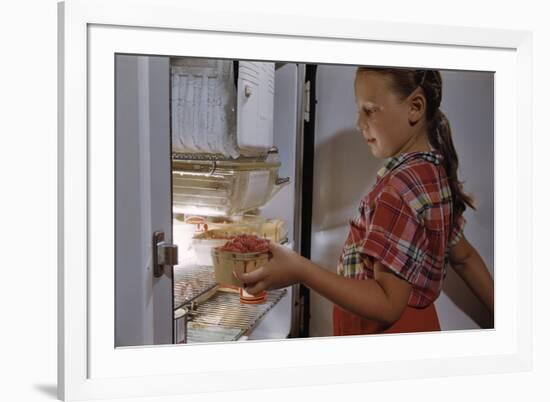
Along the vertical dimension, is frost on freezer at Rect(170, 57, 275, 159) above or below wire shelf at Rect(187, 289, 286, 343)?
above

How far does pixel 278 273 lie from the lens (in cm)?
155

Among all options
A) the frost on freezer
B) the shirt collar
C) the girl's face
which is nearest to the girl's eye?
the girl's face

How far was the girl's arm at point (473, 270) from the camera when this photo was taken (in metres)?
1.65

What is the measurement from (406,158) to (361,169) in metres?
0.12

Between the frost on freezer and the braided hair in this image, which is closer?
the frost on freezer

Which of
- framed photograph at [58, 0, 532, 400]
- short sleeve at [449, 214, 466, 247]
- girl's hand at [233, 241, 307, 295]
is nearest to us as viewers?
framed photograph at [58, 0, 532, 400]

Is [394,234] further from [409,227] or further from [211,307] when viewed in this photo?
[211,307]

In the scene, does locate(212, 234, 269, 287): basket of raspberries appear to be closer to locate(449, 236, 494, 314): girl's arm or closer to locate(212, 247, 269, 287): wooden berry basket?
locate(212, 247, 269, 287): wooden berry basket

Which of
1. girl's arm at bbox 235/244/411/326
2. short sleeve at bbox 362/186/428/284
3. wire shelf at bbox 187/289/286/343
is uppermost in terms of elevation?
short sleeve at bbox 362/186/428/284

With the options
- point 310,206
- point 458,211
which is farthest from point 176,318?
point 458,211

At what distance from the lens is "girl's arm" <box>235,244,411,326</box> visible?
5.07 feet

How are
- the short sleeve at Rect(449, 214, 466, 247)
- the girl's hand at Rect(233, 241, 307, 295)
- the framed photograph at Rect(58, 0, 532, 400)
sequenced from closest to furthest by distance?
the framed photograph at Rect(58, 0, 532, 400) → the girl's hand at Rect(233, 241, 307, 295) → the short sleeve at Rect(449, 214, 466, 247)

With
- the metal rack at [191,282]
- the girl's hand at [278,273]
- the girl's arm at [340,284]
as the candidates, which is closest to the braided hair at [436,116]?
the girl's arm at [340,284]

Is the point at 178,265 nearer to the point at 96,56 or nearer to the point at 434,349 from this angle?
the point at 96,56
